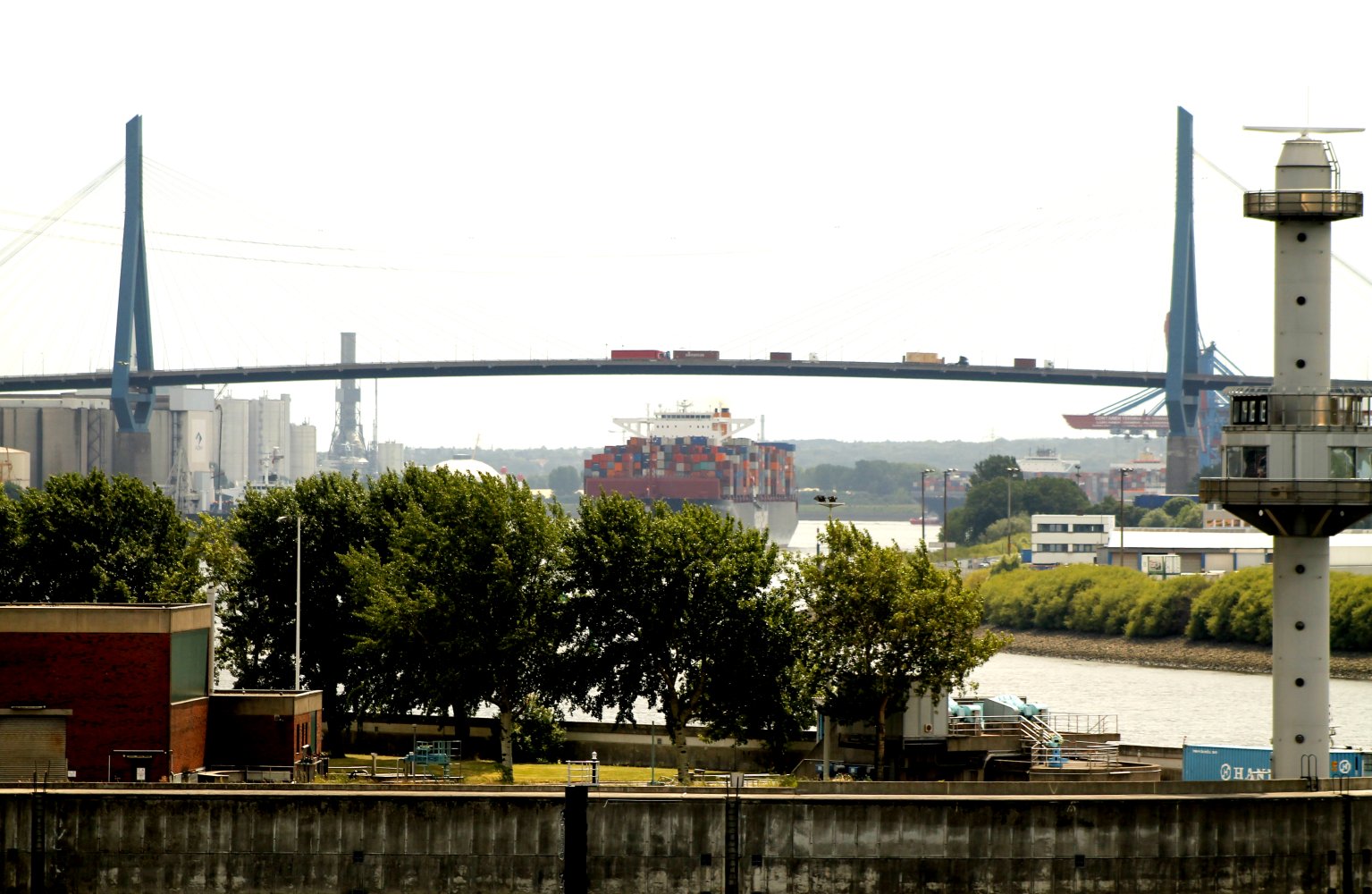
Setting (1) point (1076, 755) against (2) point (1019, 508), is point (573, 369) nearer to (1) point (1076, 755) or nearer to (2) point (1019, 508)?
(2) point (1019, 508)

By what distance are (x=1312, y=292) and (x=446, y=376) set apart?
12071 centimetres

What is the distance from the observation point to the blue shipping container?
30.6m

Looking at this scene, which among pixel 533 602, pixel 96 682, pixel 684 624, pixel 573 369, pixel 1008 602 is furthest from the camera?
pixel 573 369

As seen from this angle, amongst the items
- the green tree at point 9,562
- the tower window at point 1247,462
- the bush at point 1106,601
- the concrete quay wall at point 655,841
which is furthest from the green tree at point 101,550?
the bush at point 1106,601

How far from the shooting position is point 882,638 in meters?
34.1

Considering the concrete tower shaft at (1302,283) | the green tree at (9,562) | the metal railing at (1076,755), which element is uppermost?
the concrete tower shaft at (1302,283)

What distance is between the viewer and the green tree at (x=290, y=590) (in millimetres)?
41344

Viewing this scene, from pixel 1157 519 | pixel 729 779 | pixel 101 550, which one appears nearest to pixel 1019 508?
pixel 1157 519

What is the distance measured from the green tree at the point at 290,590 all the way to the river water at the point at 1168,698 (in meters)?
17.2

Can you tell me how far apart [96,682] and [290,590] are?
39.0 ft

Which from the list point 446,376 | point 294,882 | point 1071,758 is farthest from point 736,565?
point 446,376

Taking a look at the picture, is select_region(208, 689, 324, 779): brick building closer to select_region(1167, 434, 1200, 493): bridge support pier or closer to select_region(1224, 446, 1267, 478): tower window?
select_region(1224, 446, 1267, 478): tower window

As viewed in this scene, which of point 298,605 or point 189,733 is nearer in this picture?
point 189,733

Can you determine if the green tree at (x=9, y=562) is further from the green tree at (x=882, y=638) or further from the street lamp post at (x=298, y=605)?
the green tree at (x=882, y=638)
